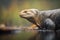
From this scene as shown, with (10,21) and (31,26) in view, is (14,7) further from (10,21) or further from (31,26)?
(31,26)

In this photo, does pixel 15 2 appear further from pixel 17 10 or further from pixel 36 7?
pixel 36 7

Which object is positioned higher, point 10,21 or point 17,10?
point 17,10

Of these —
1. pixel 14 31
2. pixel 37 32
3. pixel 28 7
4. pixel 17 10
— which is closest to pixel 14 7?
pixel 17 10

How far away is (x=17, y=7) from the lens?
237 cm

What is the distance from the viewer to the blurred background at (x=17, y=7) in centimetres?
233

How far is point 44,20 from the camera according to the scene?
7.70 feet

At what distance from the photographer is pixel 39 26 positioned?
7.56ft

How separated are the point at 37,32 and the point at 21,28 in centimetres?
26

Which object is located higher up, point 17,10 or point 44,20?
point 17,10

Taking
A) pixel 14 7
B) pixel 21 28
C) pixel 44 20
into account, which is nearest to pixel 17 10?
pixel 14 7

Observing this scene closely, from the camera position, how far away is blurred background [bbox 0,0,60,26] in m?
2.33

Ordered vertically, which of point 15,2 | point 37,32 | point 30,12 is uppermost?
point 15,2

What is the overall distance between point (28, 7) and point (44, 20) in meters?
0.32

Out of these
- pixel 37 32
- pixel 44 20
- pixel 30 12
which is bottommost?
pixel 37 32
